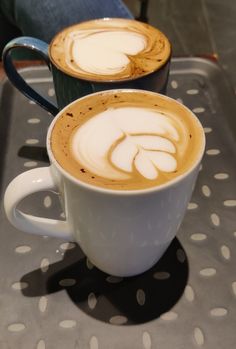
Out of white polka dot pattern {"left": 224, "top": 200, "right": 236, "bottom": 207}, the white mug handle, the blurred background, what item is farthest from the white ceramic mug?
the blurred background

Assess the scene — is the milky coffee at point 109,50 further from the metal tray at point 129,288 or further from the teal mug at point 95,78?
the metal tray at point 129,288

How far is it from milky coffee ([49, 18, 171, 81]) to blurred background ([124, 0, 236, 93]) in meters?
1.03

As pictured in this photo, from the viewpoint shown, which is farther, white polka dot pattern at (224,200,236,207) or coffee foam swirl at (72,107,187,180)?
white polka dot pattern at (224,200,236,207)

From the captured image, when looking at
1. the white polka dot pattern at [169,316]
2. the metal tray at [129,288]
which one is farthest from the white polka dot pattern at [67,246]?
the white polka dot pattern at [169,316]

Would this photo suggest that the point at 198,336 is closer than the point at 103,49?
Yes

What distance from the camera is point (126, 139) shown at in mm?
377

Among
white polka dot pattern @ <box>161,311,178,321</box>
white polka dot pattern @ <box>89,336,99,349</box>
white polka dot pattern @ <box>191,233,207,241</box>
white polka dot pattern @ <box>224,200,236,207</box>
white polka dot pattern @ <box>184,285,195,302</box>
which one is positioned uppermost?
white polka dot pattern @ <box>89,336,99,349</box>

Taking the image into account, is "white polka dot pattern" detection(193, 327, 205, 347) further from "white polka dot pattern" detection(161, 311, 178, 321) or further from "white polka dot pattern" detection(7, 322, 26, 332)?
"white polka dot pattern" detection(7, 322, 26, 332)

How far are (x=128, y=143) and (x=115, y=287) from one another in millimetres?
129

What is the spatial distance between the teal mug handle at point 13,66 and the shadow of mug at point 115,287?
180mm

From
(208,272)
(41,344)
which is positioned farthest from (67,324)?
(208,272)

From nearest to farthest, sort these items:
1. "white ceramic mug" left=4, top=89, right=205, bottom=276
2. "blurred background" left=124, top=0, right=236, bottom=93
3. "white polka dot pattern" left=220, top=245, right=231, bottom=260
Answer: "white ceramic mug" left=4, top=89, right=205, bottom=276 < "white polka dot pattern" left=220, top=245, right=231, bottom=260 < "blurred background" left=124, top=0, right=236, bottom=93

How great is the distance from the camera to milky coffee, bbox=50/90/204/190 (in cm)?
35

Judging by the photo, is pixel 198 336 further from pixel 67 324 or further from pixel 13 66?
pixel 13 66
